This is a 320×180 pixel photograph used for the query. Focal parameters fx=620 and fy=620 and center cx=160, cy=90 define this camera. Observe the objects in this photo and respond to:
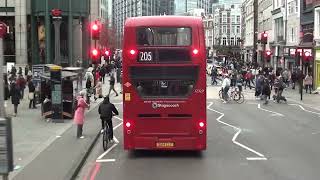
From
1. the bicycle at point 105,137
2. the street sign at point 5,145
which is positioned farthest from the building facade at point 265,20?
the street sign at point 5,145

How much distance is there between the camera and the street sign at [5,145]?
33.7 ft

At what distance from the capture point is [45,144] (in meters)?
18.6

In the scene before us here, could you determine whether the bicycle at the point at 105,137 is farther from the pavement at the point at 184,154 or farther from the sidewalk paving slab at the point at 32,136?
the sidewalk paving slab at the point at 32,136

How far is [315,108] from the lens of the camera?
108 ft

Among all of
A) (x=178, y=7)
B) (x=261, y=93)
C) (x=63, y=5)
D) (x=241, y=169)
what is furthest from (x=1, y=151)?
(x=178, y=7)

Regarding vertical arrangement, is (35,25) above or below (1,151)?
above

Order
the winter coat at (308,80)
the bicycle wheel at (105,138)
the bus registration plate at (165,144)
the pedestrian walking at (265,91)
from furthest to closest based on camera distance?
the winter coat at (308,80)
the pedestrian walking at (265,91)
the bicycle wheel at (105,138)
the bus registration plate at (165,144)

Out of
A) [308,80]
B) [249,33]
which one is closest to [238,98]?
[308,80]

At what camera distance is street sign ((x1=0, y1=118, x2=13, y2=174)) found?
10274 millimetres

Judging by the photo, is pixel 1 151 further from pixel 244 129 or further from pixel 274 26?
pixel 274 26

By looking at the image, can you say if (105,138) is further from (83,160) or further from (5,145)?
(5,145)

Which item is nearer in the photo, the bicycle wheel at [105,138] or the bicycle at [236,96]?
the bicycle wheel at [105,138]

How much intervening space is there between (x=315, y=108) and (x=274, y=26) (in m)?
42.0

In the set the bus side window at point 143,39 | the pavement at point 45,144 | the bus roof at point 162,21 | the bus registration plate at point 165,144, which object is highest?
the bus roof at point 162,21
